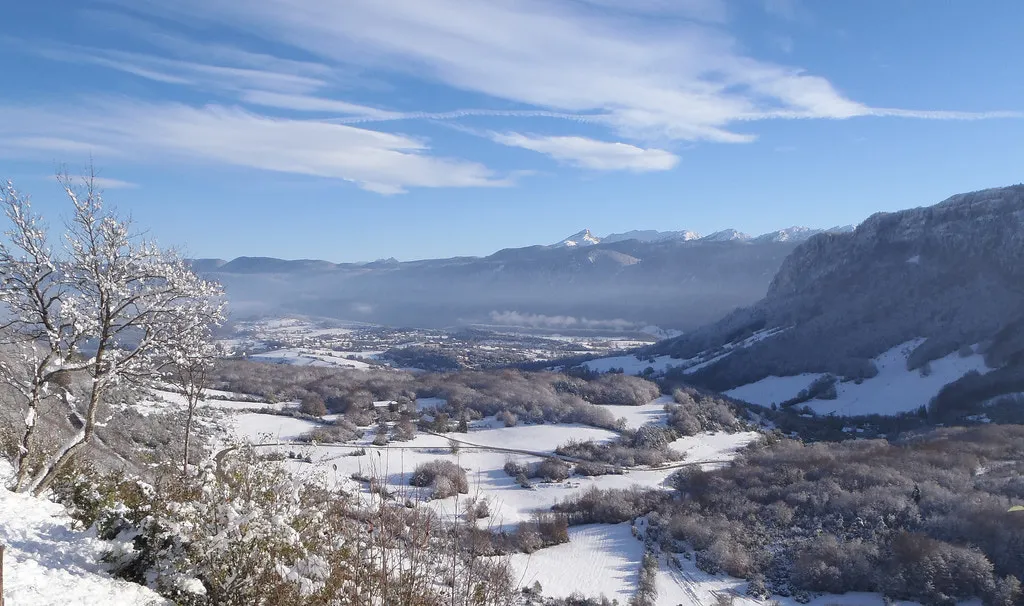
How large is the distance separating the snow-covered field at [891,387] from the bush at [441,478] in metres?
31.8

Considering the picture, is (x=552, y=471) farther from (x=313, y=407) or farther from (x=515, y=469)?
(x=313, y=407)

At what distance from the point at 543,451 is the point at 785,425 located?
18.9 meters

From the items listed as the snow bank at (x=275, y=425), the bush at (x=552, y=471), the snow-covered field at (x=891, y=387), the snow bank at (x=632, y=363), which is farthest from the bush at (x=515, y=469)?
the snow bank at (x=632, y=363)

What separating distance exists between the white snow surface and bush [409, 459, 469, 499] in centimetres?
1625

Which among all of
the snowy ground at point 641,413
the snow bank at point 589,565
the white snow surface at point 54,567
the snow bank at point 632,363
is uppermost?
the white snow surface at point 54,567

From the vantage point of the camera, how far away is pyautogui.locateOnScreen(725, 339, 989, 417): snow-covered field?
4372 centimetres

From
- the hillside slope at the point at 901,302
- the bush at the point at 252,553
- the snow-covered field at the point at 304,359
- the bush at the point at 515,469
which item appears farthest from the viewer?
the snow-covered field at the point at 304,359

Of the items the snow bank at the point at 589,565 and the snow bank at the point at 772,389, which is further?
the snow bank at the point at 772,389

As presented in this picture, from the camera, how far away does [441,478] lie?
76.0 feet

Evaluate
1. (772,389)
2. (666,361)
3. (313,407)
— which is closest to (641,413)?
(772,389)

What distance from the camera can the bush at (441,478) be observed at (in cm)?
2262

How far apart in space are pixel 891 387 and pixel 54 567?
169 ft

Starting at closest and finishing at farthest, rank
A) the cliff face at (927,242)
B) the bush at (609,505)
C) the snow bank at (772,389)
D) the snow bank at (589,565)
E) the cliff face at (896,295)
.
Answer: the snow bank at (589,565) → the bush at (609,505) → the snow bank at (772,389) → the cliff face at (896,295) → the cliff face at (927,242)

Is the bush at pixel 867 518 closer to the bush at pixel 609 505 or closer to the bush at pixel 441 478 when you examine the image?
the bush at pixel 609 505
